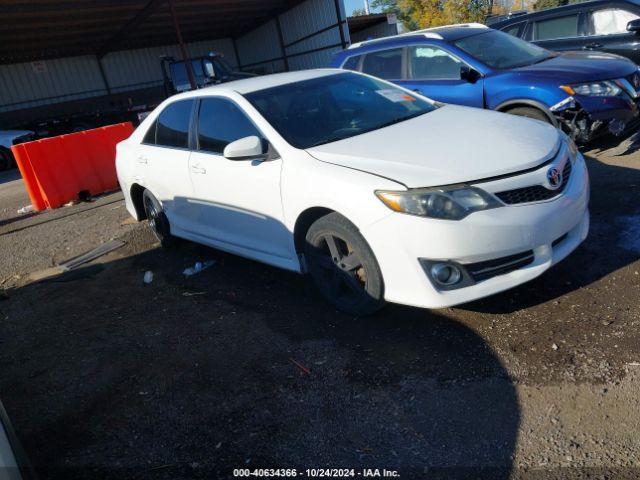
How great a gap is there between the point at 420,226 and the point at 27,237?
254 inches

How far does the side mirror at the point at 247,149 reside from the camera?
12.2 ft

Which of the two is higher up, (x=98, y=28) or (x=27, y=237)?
(x=98, y=28)

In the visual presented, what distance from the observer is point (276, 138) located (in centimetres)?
377

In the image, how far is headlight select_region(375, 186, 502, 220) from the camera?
2953 millimetres

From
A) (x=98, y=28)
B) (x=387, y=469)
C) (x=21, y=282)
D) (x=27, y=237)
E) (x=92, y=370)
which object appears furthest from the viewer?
(x=98, y=28)

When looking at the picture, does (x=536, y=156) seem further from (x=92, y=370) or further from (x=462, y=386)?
(x=92, y=370)

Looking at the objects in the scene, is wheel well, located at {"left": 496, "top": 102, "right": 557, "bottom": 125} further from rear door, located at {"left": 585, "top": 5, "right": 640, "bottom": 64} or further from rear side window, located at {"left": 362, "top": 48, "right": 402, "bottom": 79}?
rear door, located at {"left": 585, "top": 5, "right": 640, "bottom": 64}

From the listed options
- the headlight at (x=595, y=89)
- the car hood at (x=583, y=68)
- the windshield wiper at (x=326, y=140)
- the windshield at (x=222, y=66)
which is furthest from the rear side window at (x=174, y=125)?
the windshield at (x=222, y=66)

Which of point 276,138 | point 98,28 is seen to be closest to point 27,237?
point 276,138

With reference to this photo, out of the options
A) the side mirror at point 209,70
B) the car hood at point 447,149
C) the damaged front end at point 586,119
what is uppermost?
the side mirror at point 209,70

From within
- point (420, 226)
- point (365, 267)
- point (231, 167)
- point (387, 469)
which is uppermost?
point (231, 167)

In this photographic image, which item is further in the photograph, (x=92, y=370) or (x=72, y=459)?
(x=92, y=370)

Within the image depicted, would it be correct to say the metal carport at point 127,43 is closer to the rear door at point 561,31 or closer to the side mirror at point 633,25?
the rear door at point 561,31

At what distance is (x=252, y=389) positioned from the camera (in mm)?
3084
